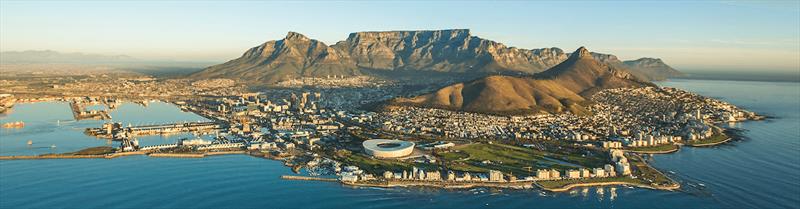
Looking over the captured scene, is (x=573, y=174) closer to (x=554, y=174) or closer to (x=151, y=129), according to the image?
(x=554, y=174)

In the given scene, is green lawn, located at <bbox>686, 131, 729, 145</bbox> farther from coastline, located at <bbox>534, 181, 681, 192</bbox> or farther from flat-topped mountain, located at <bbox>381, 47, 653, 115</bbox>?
coastline, located at <bbox>534, 181, 681, 192</bbox>

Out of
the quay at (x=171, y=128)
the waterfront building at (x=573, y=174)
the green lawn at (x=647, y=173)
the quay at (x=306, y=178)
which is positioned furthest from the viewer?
the quay at (x=171, y=128)

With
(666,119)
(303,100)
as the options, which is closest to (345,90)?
(303,100)

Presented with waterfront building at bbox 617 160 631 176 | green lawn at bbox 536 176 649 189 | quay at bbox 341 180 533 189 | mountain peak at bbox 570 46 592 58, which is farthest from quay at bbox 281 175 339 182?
mountain peak at bbox 570 46 592 58

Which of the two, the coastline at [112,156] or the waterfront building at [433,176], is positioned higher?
the coastline at [112,156]

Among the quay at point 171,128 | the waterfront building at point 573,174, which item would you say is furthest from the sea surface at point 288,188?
the quay at point 171,128

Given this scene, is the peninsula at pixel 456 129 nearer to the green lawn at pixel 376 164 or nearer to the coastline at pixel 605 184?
the green lawn at pixel 376 164
